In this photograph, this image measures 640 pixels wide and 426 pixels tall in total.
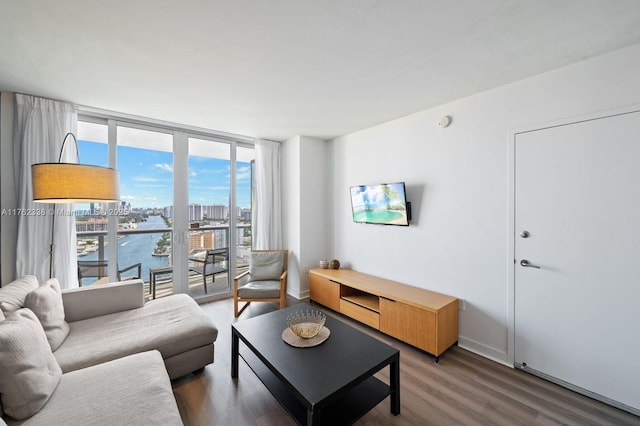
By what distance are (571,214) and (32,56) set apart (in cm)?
439

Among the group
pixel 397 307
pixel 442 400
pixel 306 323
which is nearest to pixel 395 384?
pixel 442 400

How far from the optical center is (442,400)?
6.44 ft

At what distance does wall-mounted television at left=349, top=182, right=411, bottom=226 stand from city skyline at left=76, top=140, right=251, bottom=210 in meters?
1.92

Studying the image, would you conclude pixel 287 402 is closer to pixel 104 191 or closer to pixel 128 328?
pixel 128 328

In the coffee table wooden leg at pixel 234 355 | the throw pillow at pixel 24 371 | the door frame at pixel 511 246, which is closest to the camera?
the throw pillow at pixel 24 371

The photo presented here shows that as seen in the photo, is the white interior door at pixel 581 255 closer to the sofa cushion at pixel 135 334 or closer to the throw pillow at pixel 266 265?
the sofa cushion at pixel 135 334

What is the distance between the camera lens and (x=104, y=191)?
2.00 metres

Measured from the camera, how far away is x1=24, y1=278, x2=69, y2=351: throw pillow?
1.84 m

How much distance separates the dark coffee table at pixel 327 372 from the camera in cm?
147

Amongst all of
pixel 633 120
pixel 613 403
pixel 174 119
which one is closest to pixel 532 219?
pixel 633 120

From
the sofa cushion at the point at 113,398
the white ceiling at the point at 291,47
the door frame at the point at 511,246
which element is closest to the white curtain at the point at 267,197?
the white ceiling at the point at 291,47

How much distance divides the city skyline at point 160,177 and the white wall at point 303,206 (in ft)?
2.57

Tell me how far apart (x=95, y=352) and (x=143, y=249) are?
2.01m

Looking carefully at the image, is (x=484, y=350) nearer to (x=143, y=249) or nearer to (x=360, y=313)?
(x=360, y=313)
